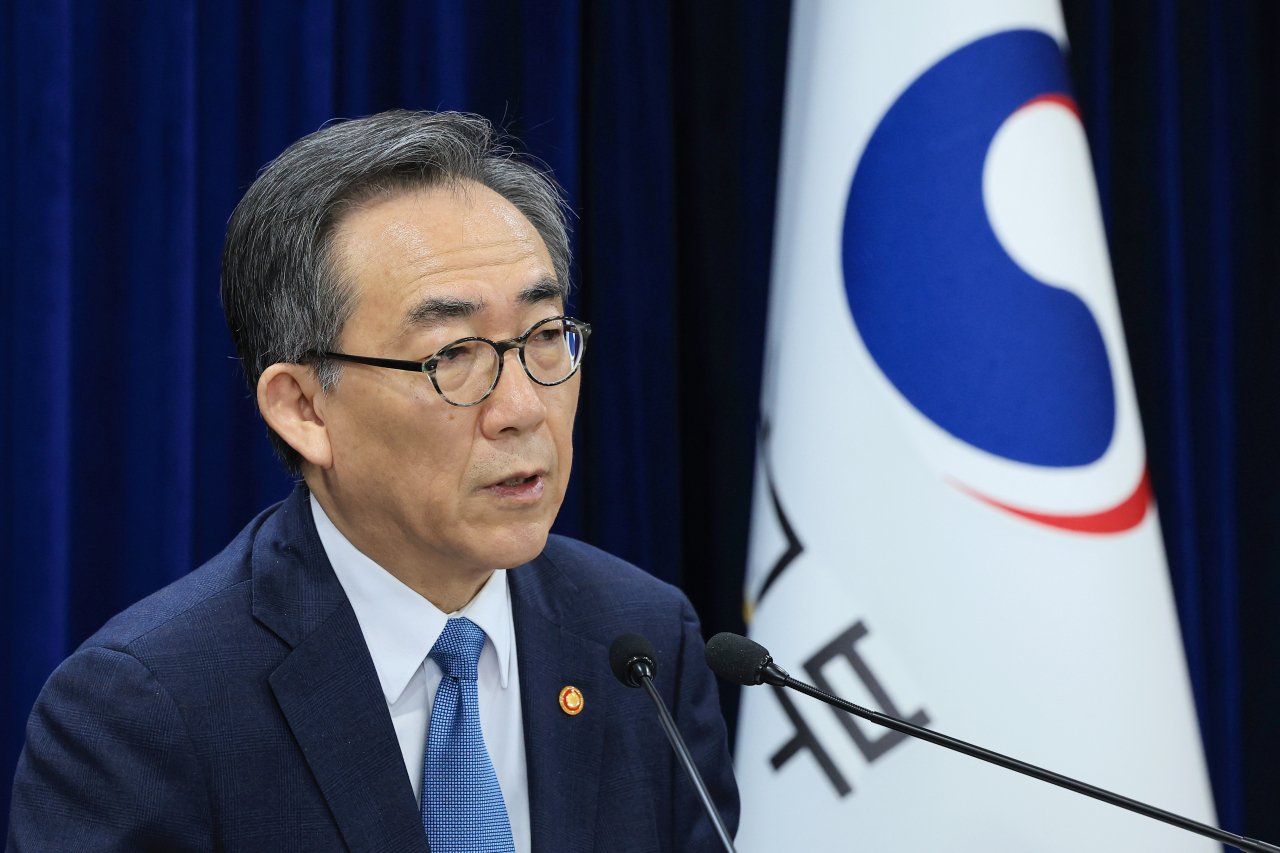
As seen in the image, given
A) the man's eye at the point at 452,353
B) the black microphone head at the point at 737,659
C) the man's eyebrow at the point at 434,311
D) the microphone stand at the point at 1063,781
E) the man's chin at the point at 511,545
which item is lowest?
the microphone stand at the point at 1063,781

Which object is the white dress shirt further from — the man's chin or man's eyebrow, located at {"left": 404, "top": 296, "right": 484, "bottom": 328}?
man's eyebrow, located at {"left": 404, "top": 296, "right": 484, "bottom": 328}

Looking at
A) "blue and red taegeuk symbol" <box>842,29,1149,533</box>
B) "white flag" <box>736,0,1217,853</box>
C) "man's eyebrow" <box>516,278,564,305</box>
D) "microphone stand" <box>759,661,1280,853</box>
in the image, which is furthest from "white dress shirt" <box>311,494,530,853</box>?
"blue and red taegeuk symbol" <box>842,29,1149,533</box>

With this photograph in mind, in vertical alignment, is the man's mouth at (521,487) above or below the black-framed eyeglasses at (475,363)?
below

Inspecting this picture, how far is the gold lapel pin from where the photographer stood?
1.30 m

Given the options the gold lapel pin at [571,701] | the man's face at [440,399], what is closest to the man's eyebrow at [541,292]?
the man's face at [440,399]

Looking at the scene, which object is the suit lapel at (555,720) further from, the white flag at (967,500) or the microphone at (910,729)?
the white flag at (967,500)

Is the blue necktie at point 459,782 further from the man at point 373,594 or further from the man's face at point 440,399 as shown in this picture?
the man's face at point 440,399

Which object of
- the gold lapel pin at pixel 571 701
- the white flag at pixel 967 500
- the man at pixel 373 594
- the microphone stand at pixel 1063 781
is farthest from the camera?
the white flag at pixel 967 500

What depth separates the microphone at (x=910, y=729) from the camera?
2.64ft

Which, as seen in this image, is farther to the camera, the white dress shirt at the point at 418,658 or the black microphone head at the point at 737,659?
the white dress shirt at the point at 418,658

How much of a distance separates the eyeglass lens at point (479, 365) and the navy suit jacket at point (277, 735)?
263mm

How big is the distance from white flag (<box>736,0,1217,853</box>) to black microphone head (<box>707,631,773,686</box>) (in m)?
0.83

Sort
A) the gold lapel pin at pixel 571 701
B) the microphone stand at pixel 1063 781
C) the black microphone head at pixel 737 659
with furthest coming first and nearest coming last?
the gold lapel pin at pixel 571 701 < the black microphone head at pixel 737 659 < the microphone stand at pixel 1063 781

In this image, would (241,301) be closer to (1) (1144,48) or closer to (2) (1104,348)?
(2) (1104,348)
